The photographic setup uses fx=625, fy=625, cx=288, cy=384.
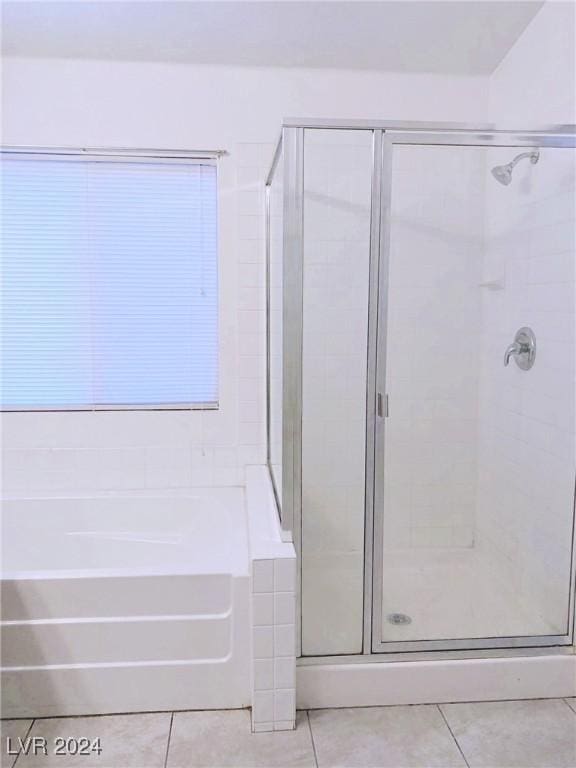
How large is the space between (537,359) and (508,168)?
724 mm

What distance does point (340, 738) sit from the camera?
1971mm

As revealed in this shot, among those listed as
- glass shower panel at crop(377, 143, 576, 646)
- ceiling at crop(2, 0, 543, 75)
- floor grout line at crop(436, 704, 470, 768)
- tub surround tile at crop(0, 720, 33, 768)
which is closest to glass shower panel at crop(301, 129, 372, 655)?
glass shower panel at crop(377, 143, 576, 646)

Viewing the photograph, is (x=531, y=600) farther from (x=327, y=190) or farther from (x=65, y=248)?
(x=65, y=248)

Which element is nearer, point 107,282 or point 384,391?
point 384,391

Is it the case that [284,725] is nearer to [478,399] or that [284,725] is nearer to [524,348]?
[478,399]

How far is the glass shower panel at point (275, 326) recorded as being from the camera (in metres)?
2.32

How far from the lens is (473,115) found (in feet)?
9.66

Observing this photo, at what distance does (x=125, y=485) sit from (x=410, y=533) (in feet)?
4.58

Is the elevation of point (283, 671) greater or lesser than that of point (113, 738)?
greater

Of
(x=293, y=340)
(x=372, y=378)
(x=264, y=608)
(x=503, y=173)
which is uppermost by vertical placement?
(x=503, y=173)

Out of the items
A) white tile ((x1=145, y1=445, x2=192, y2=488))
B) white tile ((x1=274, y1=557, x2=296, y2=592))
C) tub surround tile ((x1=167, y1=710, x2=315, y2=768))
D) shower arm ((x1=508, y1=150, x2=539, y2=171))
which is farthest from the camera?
white tile ((x1=145, y1=445, x2=192, y2=488))

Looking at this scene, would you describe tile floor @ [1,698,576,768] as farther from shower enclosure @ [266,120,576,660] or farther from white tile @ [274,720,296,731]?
shower enclosure @ [266,120,576,660]

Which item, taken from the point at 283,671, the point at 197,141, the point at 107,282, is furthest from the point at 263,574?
the point at 197,141

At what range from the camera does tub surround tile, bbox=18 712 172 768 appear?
187cm
